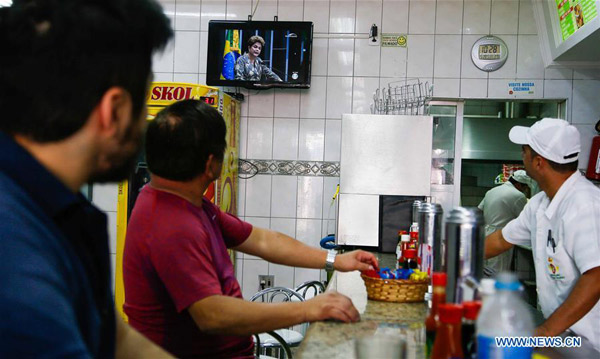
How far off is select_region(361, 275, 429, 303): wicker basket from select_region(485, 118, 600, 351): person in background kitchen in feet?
1.29

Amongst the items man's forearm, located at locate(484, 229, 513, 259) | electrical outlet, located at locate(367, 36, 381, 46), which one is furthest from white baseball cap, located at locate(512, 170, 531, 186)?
man's forearm, located at locate(484, 229, 513, 259)

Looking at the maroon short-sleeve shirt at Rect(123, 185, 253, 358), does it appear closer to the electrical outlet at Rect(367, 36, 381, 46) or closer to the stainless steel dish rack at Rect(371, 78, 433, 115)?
the stainless steel dish rack at Rect(371, 78, 433, 115)

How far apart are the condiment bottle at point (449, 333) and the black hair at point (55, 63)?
0.66m

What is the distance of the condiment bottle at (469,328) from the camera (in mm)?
1001

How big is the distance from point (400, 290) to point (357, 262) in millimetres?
247

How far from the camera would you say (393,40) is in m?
4.92

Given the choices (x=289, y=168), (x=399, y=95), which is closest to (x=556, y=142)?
(x=399, y=95)

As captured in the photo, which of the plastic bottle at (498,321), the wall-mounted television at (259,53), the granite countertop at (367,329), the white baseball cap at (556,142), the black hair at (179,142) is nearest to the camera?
the plastic bottle at (498,321)

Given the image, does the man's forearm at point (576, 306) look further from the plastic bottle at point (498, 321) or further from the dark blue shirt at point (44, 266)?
the dark blue shirt at point (44, 266)

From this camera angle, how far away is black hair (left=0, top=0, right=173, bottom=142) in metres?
0.85

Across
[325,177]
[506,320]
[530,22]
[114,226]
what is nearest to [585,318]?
[506,320]

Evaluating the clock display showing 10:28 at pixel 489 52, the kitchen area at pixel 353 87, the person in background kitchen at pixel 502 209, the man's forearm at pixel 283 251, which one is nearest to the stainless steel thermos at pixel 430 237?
the man's forearm at pixel 283 251

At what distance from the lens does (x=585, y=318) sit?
2.08 meters

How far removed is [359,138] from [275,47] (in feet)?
4.31
